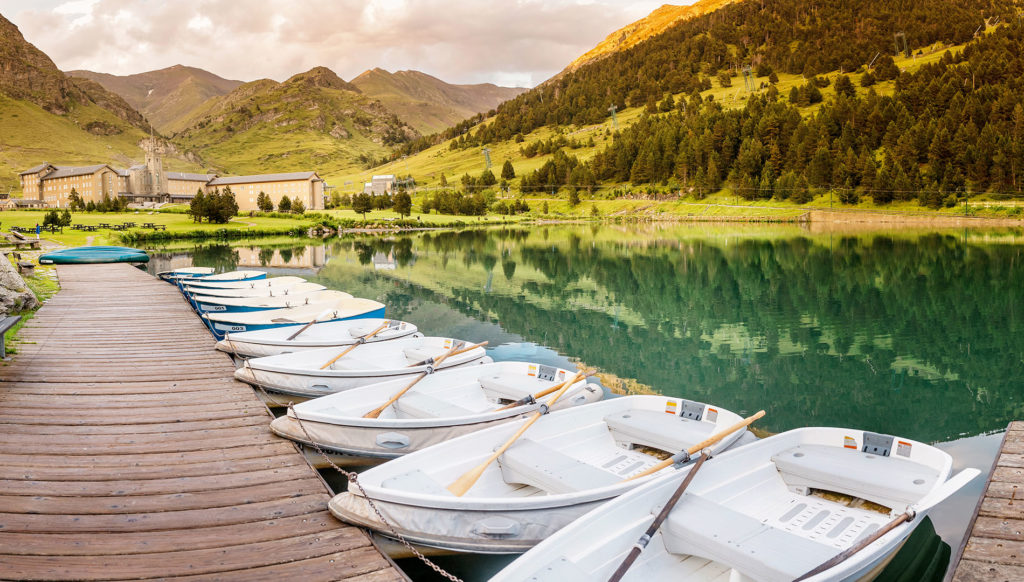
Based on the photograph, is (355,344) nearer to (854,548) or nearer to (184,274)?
(854,548)

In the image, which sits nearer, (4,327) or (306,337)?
(4,327)

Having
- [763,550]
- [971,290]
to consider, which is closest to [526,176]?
[971,290]

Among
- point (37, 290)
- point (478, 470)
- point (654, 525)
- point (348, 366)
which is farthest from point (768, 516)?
point (37, 290)

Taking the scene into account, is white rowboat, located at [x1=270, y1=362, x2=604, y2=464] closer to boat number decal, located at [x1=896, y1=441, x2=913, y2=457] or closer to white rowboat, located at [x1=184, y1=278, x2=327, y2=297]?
boat number decal, located at [x1=896, y1=441, x2=913, y2=457]

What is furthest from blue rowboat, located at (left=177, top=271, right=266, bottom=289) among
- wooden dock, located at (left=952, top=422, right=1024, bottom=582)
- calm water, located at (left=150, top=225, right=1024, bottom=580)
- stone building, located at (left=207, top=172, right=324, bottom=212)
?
stone building, located at (left=207, top=172, right=324, bottom=212)

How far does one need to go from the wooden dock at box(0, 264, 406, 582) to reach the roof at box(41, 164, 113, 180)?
189 m

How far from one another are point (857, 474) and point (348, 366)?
9.82 metres

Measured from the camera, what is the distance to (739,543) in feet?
18.8

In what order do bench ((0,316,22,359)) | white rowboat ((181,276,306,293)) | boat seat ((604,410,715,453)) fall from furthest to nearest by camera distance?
white rowboat ((181,276,306,293)) → bench ((0,316,22,359)) → boat seat ((604,410,715,453))

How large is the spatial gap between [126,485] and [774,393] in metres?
14.3

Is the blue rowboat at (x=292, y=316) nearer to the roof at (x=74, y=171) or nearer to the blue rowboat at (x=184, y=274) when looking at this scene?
the blue rowboat at (x=184, y=274)

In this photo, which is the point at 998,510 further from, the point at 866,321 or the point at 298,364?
the point at 866,321

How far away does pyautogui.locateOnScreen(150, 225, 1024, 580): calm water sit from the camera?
14.9 meters

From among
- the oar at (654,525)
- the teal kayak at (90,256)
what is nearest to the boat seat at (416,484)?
the oar at (654,525)
